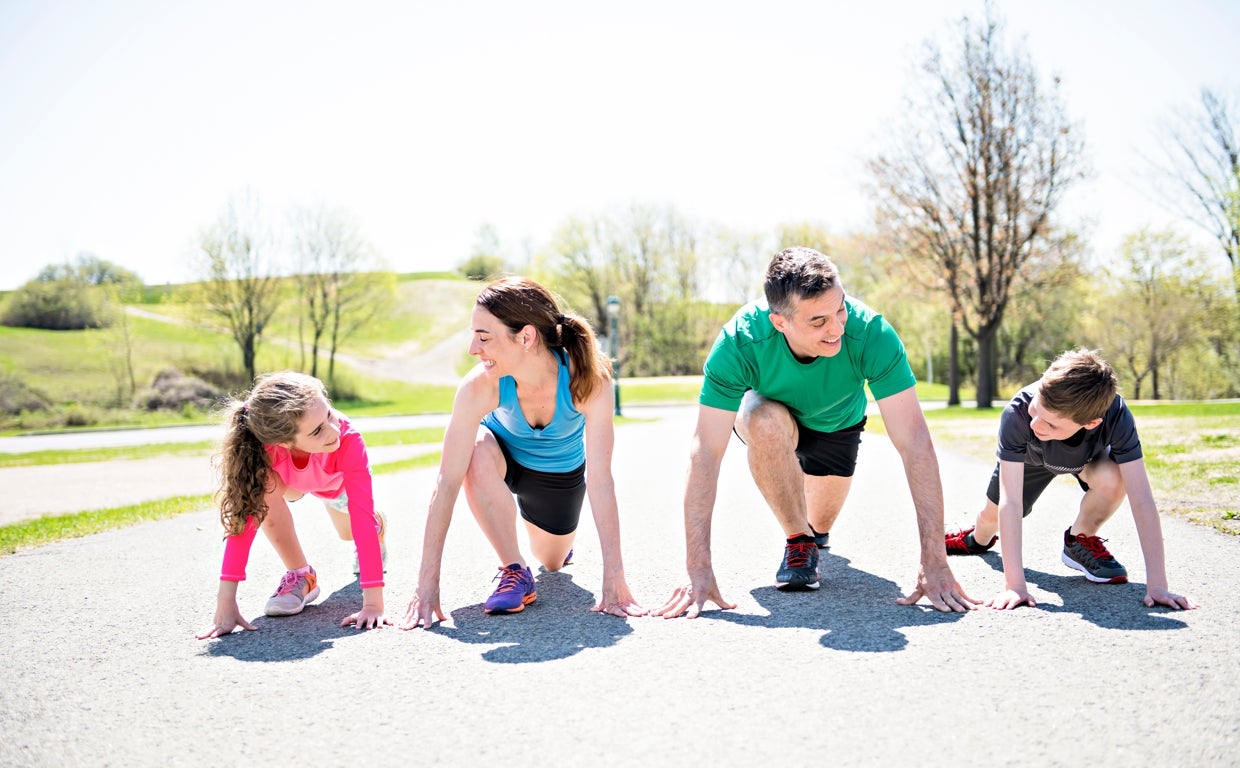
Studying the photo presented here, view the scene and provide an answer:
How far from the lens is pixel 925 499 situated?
12.2ft

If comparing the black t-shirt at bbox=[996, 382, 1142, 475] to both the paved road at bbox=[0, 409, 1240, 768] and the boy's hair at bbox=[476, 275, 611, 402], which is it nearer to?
the paved road at bbox=[0, 409, 1240, 768]

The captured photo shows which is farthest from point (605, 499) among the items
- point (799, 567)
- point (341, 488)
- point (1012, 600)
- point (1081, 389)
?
point (1081, 389)

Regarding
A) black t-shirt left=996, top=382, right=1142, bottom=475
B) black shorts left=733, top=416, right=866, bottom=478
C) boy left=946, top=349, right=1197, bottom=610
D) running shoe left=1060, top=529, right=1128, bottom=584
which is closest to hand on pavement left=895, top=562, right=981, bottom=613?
boy left=946, top=349, right=1197, bottom=610

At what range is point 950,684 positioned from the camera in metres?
2.65

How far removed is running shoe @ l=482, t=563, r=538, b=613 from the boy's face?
93.4 inches

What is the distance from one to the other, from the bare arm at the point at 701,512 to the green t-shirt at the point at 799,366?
0.38 ft

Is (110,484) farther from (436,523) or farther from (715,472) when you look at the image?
(715,472)

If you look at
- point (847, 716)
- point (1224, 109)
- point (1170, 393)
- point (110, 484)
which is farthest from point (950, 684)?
point (1170, 393)

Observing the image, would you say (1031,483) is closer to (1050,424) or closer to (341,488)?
(1050,424)

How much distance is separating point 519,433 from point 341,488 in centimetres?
102

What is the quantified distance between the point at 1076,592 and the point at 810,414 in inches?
57.0

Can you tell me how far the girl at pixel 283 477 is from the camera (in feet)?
12.1

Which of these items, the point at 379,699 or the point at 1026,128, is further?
the point at 1026,128

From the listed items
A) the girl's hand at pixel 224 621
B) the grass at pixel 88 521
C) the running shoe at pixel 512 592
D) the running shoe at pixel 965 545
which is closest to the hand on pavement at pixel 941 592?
the running shoe at pixel 965 545
